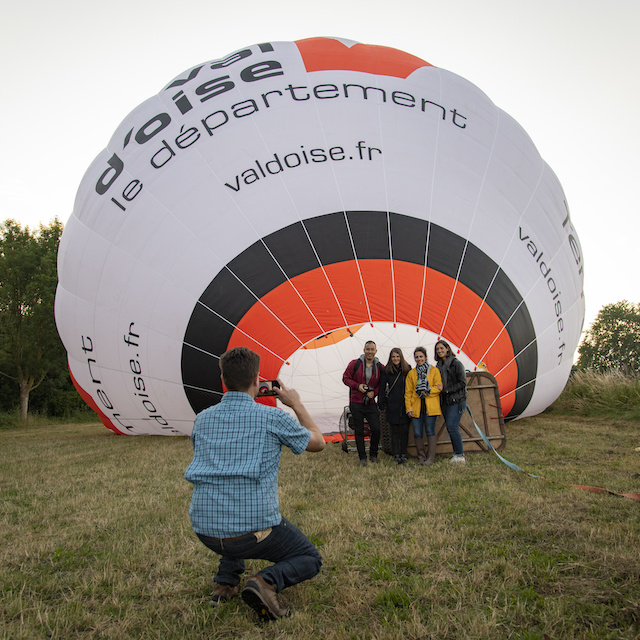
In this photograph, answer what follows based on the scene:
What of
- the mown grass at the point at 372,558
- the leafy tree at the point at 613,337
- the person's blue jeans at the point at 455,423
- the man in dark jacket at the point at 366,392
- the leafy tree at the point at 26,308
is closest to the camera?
the mown grass at the point at 372,558

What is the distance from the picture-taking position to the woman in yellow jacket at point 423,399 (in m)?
4.94

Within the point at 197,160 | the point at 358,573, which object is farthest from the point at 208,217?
the point at 358,573

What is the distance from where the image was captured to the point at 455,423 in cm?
492

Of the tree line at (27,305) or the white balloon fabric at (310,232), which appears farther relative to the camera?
the tree line at (27,305)

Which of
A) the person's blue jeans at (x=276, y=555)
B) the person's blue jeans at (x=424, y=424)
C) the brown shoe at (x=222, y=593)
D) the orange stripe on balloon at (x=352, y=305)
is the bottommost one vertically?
the brown shoe at (x=222, y=593)

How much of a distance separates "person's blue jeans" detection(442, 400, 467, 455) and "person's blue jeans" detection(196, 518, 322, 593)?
3.08 meters

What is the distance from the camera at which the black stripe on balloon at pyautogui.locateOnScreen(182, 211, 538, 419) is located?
5.51 meters

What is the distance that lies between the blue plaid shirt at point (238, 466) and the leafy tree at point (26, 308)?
16.2 m

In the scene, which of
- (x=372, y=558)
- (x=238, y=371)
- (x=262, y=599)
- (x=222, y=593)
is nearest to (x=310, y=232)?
(x=238, y=371)

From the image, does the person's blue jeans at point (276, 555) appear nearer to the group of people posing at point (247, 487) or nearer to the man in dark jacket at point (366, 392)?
the group of people posing at point (247, 487)

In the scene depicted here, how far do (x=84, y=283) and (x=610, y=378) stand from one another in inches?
384

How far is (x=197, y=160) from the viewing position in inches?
222

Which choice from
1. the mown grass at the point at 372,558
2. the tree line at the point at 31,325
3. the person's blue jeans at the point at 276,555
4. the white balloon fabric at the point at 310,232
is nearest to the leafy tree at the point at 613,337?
the tree line at the point at 31,325

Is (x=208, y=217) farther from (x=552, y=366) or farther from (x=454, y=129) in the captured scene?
(x=552, y=366)
